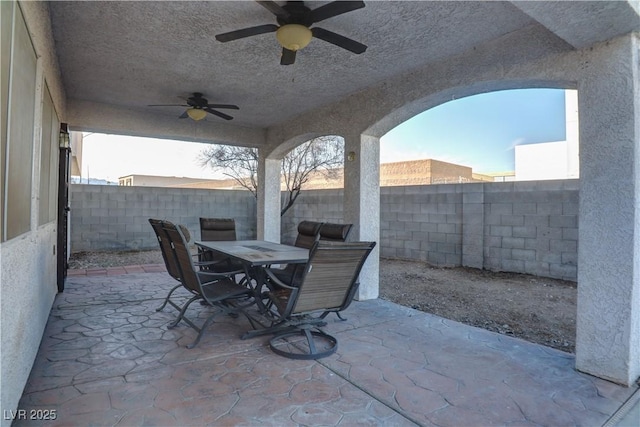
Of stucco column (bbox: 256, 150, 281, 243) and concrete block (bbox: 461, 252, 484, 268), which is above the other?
stucco column (bbox: 256, 150, 281, 243)

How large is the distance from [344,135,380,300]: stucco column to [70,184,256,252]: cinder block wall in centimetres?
651

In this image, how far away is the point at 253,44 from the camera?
3.67 m

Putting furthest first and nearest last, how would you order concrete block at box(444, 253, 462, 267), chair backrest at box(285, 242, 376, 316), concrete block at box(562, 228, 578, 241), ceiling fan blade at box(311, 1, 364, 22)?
1. concrete block at box(444, 253, 462, 267)
2. concrete block at box(562, 228, 578, 241)
3. chair backrest at box(285, 242, 376, 316)
4. ceiling fan blade at box(311, 1, 364, 22)

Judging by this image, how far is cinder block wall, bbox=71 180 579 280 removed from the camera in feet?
19.1

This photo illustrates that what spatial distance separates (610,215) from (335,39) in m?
2.51

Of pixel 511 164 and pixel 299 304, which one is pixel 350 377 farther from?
pixel 511 164

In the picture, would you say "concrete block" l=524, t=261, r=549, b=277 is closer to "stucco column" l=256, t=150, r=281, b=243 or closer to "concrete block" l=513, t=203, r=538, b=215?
"concrete block" l=513, t=203, r=538, b=215

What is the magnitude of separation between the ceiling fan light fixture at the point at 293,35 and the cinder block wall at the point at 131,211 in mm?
7891

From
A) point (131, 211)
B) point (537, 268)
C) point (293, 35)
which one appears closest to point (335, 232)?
point (293, 35)

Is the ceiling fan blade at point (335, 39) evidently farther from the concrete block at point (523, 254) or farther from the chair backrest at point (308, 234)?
the concrete block at point (523, 254)

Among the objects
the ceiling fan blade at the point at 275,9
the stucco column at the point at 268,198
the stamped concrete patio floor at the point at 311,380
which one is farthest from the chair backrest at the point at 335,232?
the stucco column at the point at 268,198

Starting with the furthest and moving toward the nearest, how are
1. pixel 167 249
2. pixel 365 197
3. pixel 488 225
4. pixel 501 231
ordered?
pixel 488 225
pixel 501 231
pixel 365 197
pixel 167 249

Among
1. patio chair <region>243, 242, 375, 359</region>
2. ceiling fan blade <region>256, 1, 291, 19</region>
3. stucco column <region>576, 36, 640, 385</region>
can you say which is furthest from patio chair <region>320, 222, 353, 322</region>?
ceiling fan blade <region>256, 1, 291, 19</region>

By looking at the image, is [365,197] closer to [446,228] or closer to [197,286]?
[197,286]
